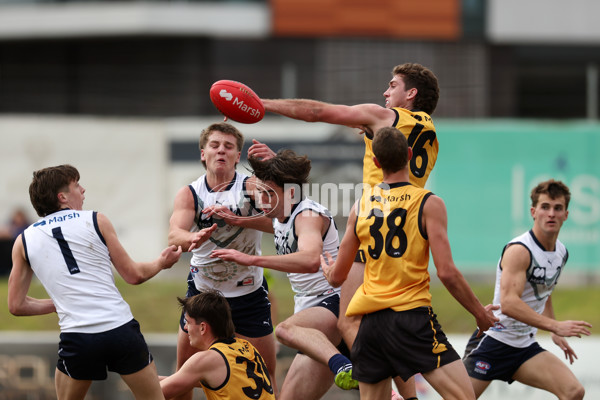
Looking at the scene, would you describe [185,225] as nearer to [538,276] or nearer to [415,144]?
[415,144]

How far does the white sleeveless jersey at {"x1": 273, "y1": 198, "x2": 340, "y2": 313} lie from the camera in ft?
23.1

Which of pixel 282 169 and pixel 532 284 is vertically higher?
pixel 282 169

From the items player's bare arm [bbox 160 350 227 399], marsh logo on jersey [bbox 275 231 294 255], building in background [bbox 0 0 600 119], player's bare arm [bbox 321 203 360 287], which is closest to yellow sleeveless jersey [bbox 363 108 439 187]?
player's bare arm [bbox 321 203 360 287]

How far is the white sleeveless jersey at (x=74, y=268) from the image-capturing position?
20.2 ft

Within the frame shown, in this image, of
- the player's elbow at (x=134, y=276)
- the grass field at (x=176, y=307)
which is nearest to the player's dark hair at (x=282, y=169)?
the player's elbow at (x=134, y=276)

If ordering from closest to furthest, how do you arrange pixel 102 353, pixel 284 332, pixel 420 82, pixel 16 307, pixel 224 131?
pixel 102 353, pixel 16 307, pixel 420 82, pixel 284 332, pixel 224 131

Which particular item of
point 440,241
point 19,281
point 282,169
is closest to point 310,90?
point 282,169

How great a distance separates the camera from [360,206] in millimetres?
6195

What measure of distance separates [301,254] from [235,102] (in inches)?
48.7

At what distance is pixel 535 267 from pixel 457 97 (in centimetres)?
1691

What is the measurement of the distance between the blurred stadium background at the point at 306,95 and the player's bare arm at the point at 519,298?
11.9 feet

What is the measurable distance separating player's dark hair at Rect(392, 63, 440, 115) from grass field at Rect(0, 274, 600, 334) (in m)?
9.84

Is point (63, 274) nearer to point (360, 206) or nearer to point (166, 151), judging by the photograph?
point (360, 206)

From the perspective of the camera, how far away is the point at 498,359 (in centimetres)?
794
